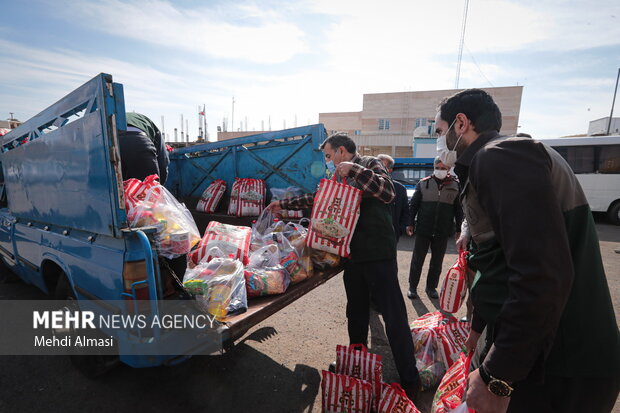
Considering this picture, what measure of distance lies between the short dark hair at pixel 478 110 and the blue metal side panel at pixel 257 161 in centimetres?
228

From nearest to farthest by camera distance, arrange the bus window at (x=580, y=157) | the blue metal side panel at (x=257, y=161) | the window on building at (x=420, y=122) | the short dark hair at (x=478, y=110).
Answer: the short dark hair at (x=478, y=110) → the blue metal side panel at (x=257, y=161) → the bus window at (x=580, y=157) → the window on building at (x=420, y=122)

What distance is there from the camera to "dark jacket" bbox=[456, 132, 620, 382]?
2.84 ft

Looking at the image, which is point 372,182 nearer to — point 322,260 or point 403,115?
point 322,260

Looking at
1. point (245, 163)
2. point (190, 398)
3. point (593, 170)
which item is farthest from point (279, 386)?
point (593, 170)

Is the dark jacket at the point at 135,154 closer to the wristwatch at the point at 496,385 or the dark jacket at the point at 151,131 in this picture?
the dark jacket at the point at 151,131

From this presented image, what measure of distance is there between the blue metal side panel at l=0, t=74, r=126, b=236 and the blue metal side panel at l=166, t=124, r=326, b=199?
2.12 metres

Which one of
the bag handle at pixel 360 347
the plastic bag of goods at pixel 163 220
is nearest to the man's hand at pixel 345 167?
the plastic bag of goods at pixel 163 220

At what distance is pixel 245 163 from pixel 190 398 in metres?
2.95

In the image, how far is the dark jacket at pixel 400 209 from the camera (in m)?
4.21

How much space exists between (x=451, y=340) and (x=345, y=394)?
118cm

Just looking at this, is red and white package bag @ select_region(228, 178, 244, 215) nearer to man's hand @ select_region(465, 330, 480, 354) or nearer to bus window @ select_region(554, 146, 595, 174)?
man's hand @ select_region(465, 330, 480, 354)

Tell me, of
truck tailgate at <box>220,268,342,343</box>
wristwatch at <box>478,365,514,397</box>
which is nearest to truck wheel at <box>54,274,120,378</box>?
truck tailgate at <box>220,268,342,343</box>

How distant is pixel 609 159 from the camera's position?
32.4 feet

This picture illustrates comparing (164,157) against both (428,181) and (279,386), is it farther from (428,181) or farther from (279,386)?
(428,181)
